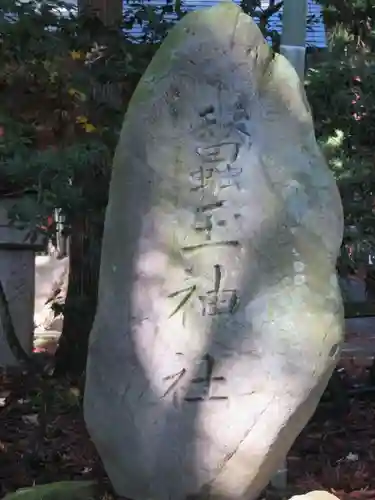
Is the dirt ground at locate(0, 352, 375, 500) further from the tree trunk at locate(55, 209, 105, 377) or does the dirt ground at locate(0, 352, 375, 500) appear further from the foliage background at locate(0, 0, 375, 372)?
the foliage background at locate(0, 0, 375, 372)

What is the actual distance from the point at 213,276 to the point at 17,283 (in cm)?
447

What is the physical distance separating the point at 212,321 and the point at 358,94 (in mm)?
2120

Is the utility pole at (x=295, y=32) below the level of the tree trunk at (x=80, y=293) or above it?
above

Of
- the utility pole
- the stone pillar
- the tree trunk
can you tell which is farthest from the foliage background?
the stone pillar

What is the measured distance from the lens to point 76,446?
5.24m

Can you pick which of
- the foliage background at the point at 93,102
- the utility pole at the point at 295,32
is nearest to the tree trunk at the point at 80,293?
the foliage background at the point at 93,102

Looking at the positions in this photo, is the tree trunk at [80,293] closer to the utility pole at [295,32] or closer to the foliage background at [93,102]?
the foliage background at [93,102]

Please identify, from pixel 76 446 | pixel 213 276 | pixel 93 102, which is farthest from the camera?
pixel 76 446

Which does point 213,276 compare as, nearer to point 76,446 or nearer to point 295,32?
point 295,32

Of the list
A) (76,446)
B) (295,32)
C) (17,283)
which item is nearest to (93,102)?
(295,32)

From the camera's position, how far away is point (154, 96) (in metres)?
3.13

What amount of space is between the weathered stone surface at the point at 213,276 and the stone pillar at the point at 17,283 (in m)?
4.17

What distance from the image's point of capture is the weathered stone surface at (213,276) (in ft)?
9.71

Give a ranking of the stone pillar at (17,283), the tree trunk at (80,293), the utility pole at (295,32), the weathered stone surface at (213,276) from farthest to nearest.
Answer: the stone pillar at (17,283)
the tree trunk at (80,293)
the utility pole at (295,32)
the weathered stone surface at (213,276)
